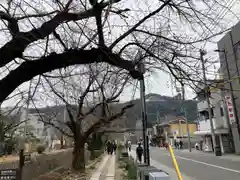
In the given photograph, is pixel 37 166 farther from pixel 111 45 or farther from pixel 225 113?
pixel 225 113

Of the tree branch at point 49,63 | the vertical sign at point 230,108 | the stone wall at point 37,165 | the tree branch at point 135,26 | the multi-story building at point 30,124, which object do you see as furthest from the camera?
the vertical sign at point 230,108

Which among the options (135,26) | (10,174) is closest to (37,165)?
(10,174)

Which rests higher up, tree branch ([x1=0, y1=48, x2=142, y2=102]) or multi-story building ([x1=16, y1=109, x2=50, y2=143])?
multi-story building ([x1=16, y1=109, x2=50, y2=143])

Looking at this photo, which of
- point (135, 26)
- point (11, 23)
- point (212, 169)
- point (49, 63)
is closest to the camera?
point (11, 23)

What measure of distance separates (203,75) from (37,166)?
30.0ft

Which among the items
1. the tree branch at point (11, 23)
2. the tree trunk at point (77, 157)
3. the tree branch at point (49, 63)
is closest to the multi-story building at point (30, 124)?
the tree trunk at point (77, 157)

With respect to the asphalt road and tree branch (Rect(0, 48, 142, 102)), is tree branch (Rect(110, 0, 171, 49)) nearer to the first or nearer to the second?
tree branch (Rect(0, 48, 142, 102))

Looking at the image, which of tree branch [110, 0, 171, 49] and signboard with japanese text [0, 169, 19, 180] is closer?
tree branch [110, 0, 171, 49]

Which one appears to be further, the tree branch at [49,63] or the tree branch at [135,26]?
the tree branch at [135,26]

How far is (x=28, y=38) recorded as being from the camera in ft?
16.2

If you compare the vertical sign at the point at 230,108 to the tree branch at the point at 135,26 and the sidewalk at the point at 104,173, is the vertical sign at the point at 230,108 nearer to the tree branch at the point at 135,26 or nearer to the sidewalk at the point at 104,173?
the sidewalk at the point at 104,173

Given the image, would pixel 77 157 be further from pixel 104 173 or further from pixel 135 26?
pixel 135 26

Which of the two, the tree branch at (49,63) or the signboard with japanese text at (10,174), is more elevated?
the tree branch at (49,63)

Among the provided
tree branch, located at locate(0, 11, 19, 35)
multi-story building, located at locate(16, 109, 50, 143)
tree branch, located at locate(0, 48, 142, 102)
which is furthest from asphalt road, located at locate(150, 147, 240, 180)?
tree branch, located at locate(0, 11, 19, 35)
